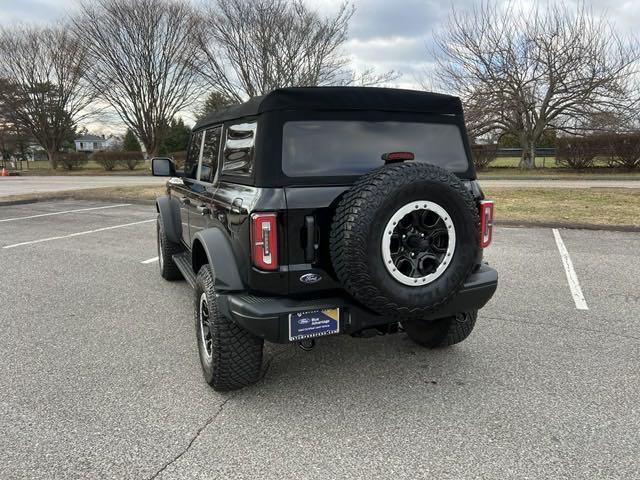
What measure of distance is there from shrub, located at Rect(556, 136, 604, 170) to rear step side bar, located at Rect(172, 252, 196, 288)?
22.9 metres

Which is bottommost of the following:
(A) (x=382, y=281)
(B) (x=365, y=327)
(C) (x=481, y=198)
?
(B) (x=365, y=327)

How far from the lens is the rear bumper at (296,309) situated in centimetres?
243

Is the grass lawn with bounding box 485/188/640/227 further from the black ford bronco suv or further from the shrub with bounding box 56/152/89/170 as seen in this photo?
the shrub with bounding box 56/152/89/170

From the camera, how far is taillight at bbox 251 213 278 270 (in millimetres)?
2414

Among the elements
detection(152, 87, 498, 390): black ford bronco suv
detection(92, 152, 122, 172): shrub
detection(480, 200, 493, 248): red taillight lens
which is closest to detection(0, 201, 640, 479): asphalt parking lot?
detection(152, 87, 498, 390): black ford bronco suv

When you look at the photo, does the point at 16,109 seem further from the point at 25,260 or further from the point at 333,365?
the point at 333,365

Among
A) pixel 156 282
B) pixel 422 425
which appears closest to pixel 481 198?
pixel 422 425

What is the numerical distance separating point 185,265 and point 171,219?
932 millimetres

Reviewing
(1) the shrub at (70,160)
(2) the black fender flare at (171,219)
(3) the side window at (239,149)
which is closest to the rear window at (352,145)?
(3) the side window at (239,149)

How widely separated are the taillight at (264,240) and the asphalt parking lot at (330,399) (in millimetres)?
900

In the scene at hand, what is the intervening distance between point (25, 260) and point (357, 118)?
5714mm

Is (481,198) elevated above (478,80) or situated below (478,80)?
below

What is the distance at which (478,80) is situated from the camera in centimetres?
2289

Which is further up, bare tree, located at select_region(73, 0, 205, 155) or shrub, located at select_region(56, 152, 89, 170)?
bare tree, located at select_region(73, 0, 205, 155)
